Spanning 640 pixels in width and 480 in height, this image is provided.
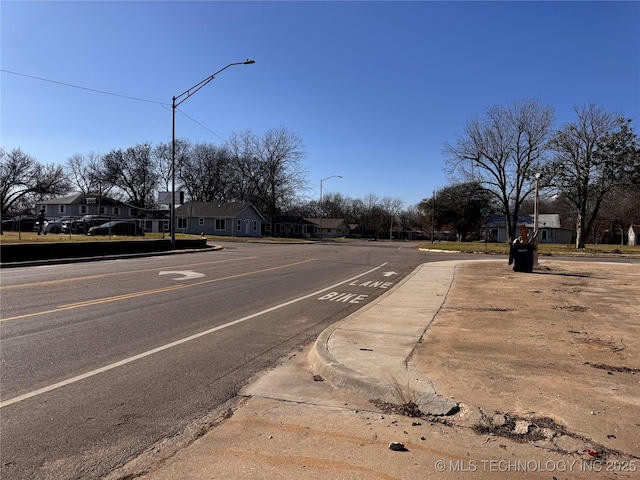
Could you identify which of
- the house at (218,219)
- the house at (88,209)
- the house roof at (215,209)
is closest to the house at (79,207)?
the house at (88,209)

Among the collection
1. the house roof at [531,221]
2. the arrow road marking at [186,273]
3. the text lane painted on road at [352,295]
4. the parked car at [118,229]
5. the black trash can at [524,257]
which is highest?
the house roof at [531,221]

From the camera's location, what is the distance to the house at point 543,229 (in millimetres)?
70731

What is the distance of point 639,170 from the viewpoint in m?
39.7

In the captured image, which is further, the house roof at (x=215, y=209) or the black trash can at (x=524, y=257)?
the house roof at (x=215, y=209)

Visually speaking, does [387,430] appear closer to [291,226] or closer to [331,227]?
[291,226]

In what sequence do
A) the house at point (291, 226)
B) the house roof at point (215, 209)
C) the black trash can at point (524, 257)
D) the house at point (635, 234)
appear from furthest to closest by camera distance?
the house at point (291, 226) → the house at point (635, 234) → the house roof at point (215, 209) → the black trash can at point (524, 257)

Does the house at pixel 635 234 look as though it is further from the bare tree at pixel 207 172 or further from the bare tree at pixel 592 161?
the bare tree at pixel 207 172

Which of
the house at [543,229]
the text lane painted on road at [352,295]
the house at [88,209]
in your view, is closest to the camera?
the text lane painted on road at [352,295]

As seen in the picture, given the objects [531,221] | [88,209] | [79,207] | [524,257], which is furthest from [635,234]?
[79,207]

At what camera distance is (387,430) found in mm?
3639

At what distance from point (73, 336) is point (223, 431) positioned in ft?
13.5

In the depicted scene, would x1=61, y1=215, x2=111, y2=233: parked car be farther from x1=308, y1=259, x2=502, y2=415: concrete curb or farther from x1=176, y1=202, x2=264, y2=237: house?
x1=308, y1=259, x2=502, y2=415: concrete curb

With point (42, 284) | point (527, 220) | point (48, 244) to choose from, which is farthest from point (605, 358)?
point (527, 220)

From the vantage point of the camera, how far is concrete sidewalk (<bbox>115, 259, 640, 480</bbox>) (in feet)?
10.00
